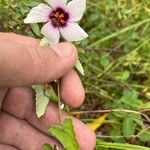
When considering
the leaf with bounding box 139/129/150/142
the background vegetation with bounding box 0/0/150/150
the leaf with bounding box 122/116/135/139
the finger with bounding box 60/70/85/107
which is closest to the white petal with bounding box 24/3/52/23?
the finger with bounding box 60/70/85/107

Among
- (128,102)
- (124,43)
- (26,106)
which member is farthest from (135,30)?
(26,106)

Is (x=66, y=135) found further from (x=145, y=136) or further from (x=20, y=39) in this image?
(x=145, y=136)

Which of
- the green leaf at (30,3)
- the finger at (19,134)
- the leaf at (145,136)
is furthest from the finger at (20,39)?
the leaf at (145,136)

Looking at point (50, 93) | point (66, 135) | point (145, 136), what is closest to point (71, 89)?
point (50, 93)

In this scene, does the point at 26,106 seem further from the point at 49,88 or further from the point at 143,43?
the point at 143,43

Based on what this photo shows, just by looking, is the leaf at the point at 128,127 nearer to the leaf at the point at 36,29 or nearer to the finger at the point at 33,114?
the finger at the point at 33,114

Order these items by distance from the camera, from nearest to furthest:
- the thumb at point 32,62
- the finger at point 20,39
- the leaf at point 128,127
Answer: the thumb at point 32,62 → the finger at point 20,39 → the leaf at point 128,127

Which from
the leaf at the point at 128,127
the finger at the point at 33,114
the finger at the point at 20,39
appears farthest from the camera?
the leaf at the point at 128,127
